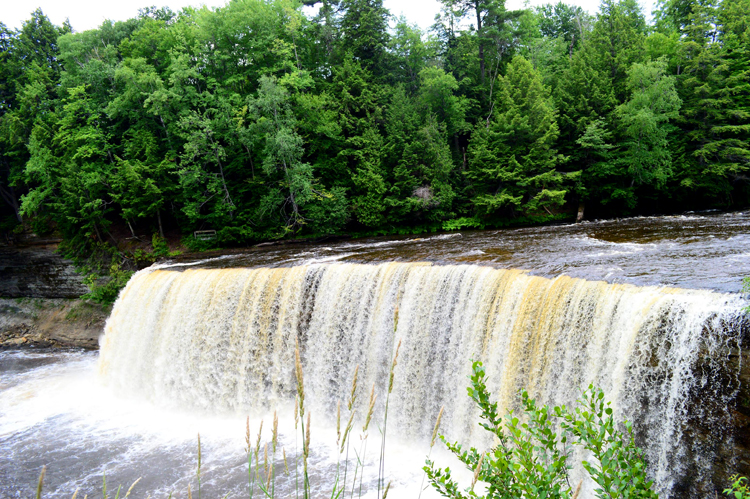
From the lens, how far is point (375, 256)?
13.4 m

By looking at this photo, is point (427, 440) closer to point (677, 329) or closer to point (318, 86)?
point (677, 329)

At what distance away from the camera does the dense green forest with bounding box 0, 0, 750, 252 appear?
19156 millimetres

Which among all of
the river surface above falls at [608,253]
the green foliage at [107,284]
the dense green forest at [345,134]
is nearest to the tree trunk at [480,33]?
the dense green forest at [345,134]

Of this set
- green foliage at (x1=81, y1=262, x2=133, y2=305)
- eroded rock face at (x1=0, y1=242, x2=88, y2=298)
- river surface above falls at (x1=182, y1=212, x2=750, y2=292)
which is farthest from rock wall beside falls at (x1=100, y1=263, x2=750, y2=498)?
eroded rock face at (x1=0, y1=242, x2=88, y2=298)

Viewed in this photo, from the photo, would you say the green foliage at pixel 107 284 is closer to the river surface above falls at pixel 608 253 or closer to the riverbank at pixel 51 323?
the riverbank at pixel 51 323

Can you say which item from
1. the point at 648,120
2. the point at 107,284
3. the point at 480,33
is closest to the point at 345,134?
the point at 480,33

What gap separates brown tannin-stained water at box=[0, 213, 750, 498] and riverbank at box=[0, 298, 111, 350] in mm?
2599

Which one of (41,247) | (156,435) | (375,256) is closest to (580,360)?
(375,256)

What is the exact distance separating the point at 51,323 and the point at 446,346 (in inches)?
664

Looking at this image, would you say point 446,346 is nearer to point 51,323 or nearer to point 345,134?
point 345,134

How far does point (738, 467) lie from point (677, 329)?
5.53 feet

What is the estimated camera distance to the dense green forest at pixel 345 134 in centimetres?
1916

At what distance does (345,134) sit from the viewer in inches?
882

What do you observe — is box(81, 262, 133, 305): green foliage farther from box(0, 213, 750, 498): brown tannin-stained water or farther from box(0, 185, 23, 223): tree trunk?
box(0, 185, 23, 223): tree trunk
